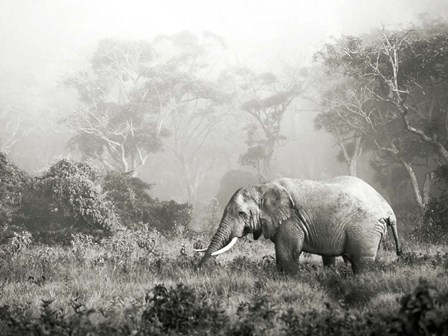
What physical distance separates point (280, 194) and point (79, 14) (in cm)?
10484

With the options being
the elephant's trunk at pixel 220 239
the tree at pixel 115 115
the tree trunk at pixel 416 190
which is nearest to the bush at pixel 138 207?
the elephant's trunk at pixel 220 239

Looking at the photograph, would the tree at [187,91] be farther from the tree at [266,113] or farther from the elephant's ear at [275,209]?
the elephant's ear at [275,209]

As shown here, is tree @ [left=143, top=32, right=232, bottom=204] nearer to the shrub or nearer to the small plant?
A: the shrub

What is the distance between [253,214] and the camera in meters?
7.73

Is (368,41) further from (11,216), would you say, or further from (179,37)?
(11,216)

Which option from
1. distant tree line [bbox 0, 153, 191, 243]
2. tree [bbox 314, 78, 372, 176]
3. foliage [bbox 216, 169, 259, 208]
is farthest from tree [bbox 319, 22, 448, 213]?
foliage [bbox 216, 169, 259, 208]

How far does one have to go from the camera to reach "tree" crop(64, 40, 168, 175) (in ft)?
107

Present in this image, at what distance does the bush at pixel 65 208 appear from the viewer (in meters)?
A: 13.6

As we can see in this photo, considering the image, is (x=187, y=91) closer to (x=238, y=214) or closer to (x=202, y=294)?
(x=238, y=214)

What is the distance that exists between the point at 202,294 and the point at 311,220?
2658 mm

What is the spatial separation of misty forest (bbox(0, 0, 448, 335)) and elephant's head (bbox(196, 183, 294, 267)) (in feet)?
0.08

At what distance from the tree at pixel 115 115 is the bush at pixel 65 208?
15.4 m

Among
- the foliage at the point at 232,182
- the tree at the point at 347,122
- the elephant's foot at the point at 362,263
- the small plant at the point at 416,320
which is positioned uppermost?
the tree at the point at 347,122

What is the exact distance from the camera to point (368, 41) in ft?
99.0
